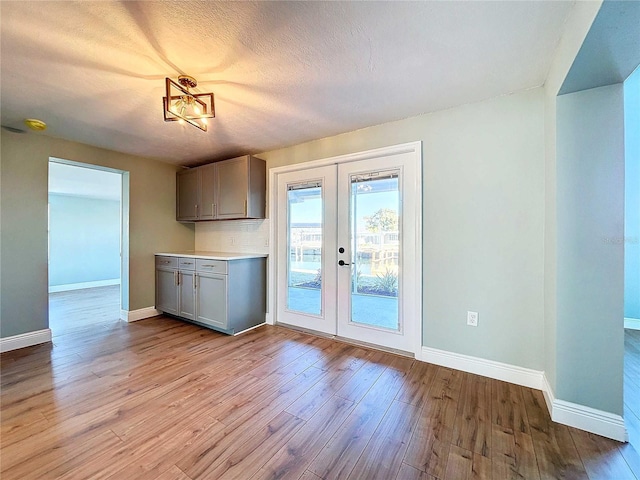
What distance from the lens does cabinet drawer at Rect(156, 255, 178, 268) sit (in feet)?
12.0

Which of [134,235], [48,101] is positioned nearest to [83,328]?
[134,235]

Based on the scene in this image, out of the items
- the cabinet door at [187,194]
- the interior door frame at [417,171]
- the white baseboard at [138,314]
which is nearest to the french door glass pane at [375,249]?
the interior door frame at [417,171]

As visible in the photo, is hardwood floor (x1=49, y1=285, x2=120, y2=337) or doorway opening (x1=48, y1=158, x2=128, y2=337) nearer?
hardwood floor (x1=49, y1=285, x2=120, y2=337)

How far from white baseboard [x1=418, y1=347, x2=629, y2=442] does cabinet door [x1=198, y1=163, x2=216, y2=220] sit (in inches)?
127

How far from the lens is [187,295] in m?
3.47

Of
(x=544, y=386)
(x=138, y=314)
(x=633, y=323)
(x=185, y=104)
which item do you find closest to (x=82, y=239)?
(x=138, y=314)

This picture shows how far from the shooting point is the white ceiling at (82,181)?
4.14 meters

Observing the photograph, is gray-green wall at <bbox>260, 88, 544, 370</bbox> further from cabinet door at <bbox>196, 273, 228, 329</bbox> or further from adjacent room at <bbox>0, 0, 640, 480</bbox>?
cabinet door at <bbox>196, 273, 228, 329</bbox>

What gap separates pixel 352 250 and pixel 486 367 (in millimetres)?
1564

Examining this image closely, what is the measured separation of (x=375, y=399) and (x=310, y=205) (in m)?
2.13

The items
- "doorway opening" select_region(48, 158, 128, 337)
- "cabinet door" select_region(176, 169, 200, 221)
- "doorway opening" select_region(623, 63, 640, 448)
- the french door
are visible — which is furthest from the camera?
"doorway opening" select_region(48, 158, 128, 337)

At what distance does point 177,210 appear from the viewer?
4.21m

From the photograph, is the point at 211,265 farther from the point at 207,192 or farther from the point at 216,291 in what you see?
the point at 207,192

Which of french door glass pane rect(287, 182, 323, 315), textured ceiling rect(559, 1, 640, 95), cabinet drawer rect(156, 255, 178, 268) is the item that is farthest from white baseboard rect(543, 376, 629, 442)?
cabinet drawer rect(156, 255, 178, 268)
